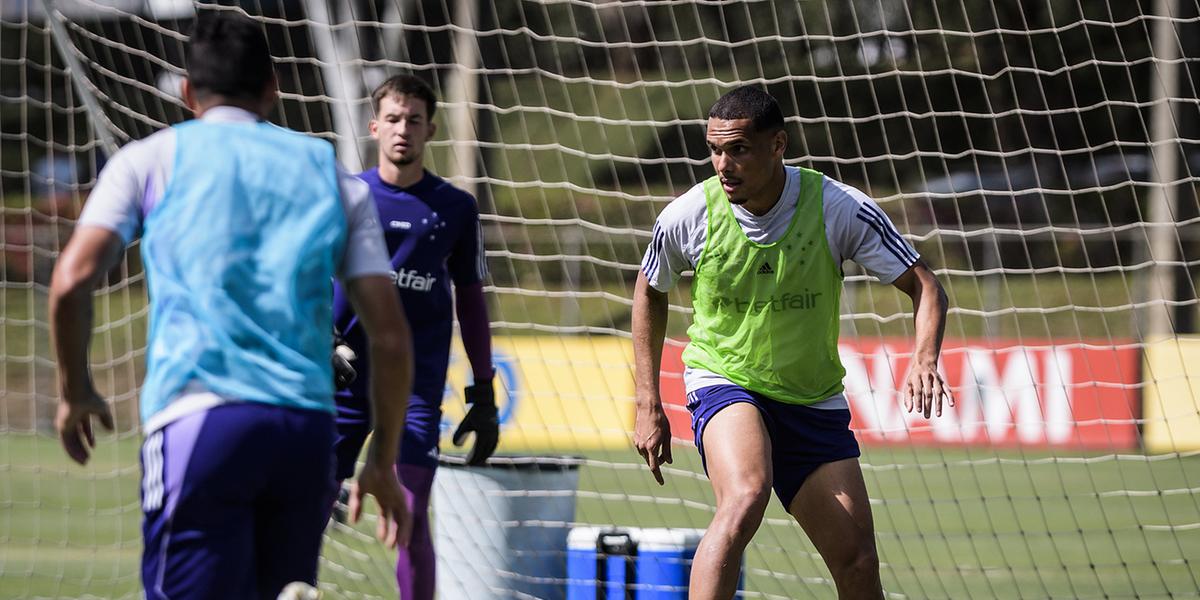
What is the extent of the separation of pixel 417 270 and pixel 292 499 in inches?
90.8

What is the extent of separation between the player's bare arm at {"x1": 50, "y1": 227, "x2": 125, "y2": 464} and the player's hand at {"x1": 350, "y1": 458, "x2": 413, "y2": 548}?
0.55m

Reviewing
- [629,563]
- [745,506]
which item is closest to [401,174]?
[629,563]

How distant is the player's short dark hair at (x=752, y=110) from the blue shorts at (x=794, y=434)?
2.78 feet

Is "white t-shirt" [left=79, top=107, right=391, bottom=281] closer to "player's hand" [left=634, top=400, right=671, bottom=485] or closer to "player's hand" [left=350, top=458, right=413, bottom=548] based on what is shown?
"player's hand" [left=350, top=458, right=413, bottom=548]

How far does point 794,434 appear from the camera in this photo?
4332mm

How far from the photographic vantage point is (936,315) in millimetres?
4277

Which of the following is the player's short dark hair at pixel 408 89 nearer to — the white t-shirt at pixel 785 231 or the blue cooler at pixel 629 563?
the white t-shirt at pixel 785 231

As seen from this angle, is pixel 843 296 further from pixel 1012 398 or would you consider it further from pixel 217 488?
pixel 217 488

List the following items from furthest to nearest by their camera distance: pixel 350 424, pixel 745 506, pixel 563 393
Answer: pixel 563 393 → pixel 350 424 → pixel 745 506

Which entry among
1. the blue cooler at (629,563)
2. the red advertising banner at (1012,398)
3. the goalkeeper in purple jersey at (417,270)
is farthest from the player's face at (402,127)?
the red advertising banner at (1012,398)

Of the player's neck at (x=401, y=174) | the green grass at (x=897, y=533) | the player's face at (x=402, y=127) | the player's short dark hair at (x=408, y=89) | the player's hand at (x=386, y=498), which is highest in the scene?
the player's short dark hair at (x=408, y=89)

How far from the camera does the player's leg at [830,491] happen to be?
4.16m

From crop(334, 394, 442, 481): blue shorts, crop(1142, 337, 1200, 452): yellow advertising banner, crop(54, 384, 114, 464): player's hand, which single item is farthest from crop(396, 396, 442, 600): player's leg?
crop(1142, 337, 1200, 452): yellow advertising banner

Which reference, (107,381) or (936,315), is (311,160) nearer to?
(936,315)
